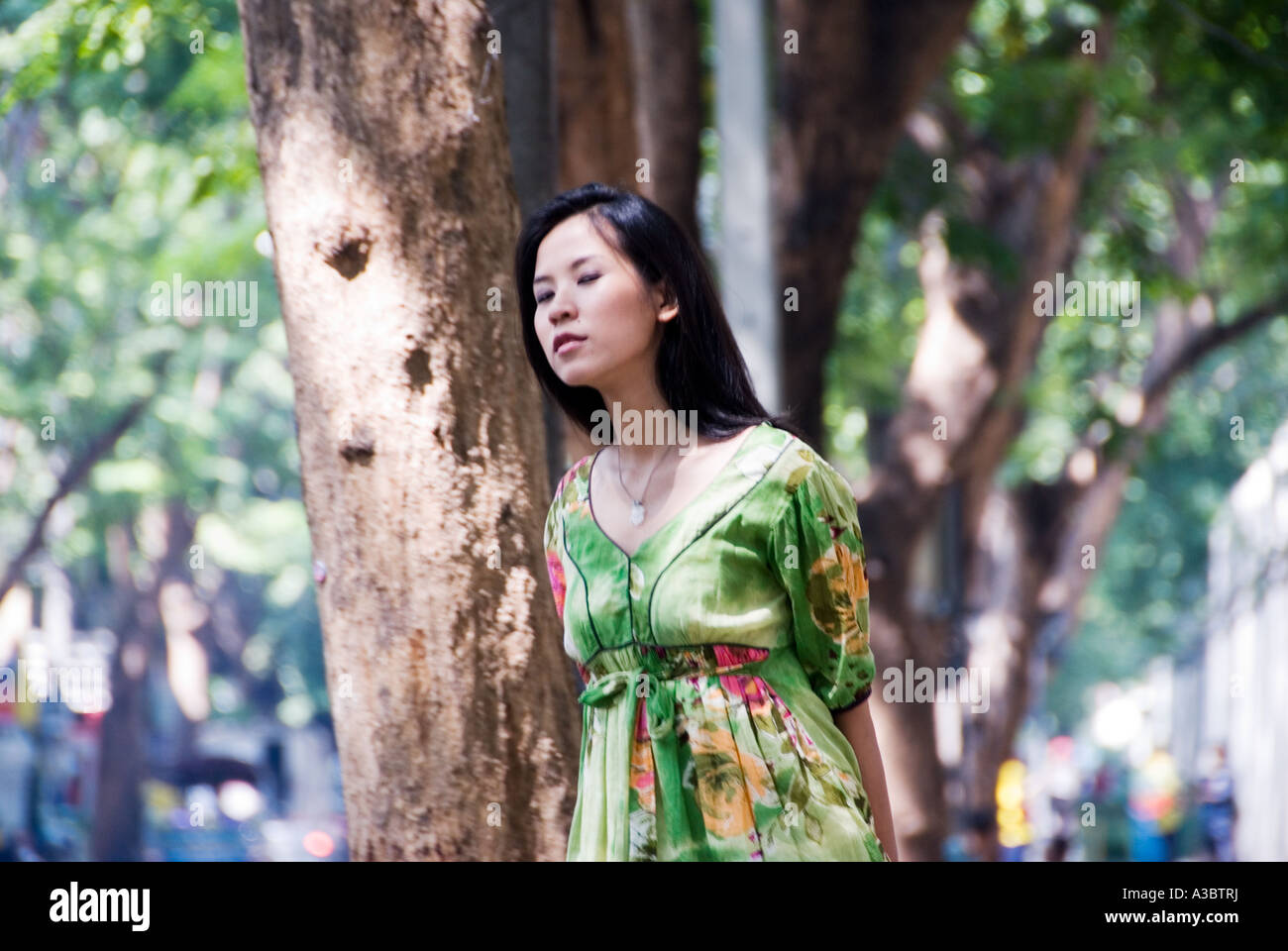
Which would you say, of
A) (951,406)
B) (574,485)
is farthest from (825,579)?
(951,406)

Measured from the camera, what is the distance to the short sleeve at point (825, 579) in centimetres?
247

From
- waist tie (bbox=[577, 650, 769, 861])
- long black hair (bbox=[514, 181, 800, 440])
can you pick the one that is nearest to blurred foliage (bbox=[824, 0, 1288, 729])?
long black hair (bbox=[514, 181, 800, 440])

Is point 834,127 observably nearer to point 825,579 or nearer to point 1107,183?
point 1107,183

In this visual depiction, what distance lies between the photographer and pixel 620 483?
2635 millimetres

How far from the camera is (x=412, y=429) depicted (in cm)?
307

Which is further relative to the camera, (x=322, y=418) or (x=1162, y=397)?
(x=1162, y=397)

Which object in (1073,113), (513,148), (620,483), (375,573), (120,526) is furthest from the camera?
(120,526)

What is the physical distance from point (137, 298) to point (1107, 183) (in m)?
9.72

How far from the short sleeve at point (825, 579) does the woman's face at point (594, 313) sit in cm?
33

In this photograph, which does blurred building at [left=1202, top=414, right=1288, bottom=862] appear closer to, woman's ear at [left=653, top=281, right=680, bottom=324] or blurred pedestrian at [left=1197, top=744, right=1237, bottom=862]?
blurred pedestrian at [left=1197, top=744, right=1237, bottom=862]

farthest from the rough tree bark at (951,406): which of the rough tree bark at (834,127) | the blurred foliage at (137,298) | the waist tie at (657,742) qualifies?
the waist tie at (657,742)

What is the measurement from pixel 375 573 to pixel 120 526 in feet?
53.1

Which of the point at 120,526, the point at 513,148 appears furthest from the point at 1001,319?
the point at 120,526
